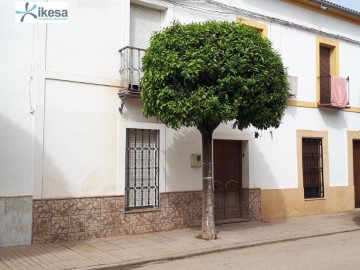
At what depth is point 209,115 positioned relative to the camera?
7699 mm

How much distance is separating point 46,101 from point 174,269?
13.2ft

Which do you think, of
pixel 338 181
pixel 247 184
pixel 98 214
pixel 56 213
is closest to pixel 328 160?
pixel 338 181

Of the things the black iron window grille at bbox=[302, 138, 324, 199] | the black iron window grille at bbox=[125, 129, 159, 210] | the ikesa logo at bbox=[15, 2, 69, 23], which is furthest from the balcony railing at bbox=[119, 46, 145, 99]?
the black iron window grille at bbox=[302, 138, 324, 199]

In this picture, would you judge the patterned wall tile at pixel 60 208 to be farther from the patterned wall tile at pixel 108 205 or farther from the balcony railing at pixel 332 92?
the balcony railing at pixel 332 92

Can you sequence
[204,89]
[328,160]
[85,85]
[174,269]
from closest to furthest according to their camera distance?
[174,269] → [204,89] → [85,85] → [328,160]

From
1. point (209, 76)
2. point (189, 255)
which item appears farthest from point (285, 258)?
point (209, 76)

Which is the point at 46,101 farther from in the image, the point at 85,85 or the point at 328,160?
the point at 328,160

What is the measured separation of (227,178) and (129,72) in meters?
3.89

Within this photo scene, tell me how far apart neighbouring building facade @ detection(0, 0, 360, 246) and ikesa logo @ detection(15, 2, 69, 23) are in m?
0.12

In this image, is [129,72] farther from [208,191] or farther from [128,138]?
[208,191]

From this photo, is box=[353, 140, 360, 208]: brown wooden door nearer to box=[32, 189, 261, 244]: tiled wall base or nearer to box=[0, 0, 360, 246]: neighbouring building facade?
box=[0, 0, 360, 246]: neighbouring building facade

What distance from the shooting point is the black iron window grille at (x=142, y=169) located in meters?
9.28

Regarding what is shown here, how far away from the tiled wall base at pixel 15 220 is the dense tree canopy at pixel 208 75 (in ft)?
9.37

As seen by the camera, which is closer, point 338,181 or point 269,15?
point 269,15
